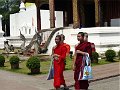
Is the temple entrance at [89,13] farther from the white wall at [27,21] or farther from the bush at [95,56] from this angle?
the bush at [95,56]

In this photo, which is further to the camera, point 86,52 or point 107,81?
point 107,81

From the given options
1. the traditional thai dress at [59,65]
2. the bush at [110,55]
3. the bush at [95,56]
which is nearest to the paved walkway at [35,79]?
the bush at [95,56]

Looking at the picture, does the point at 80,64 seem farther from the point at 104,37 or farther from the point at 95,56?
the point at 104,37

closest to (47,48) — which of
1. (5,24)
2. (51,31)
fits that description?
(51,31)

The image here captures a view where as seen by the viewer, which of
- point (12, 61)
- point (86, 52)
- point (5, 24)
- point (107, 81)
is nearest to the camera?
point (86, 52)

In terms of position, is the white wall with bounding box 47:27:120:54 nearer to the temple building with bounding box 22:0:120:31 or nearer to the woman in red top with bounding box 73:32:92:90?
the temple building with bounding box 22:0:120:31

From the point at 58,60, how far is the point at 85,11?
22.0 meters

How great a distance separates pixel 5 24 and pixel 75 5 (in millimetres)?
68033

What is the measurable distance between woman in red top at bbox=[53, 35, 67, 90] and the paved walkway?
1328 millimetres

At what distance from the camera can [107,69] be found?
1653cm

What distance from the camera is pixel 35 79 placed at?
579 inches

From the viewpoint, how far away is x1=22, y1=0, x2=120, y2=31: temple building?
25016 millimetres

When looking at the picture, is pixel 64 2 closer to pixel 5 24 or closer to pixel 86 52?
pixel 86 52

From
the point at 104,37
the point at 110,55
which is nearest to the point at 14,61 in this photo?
the point at 110,55
